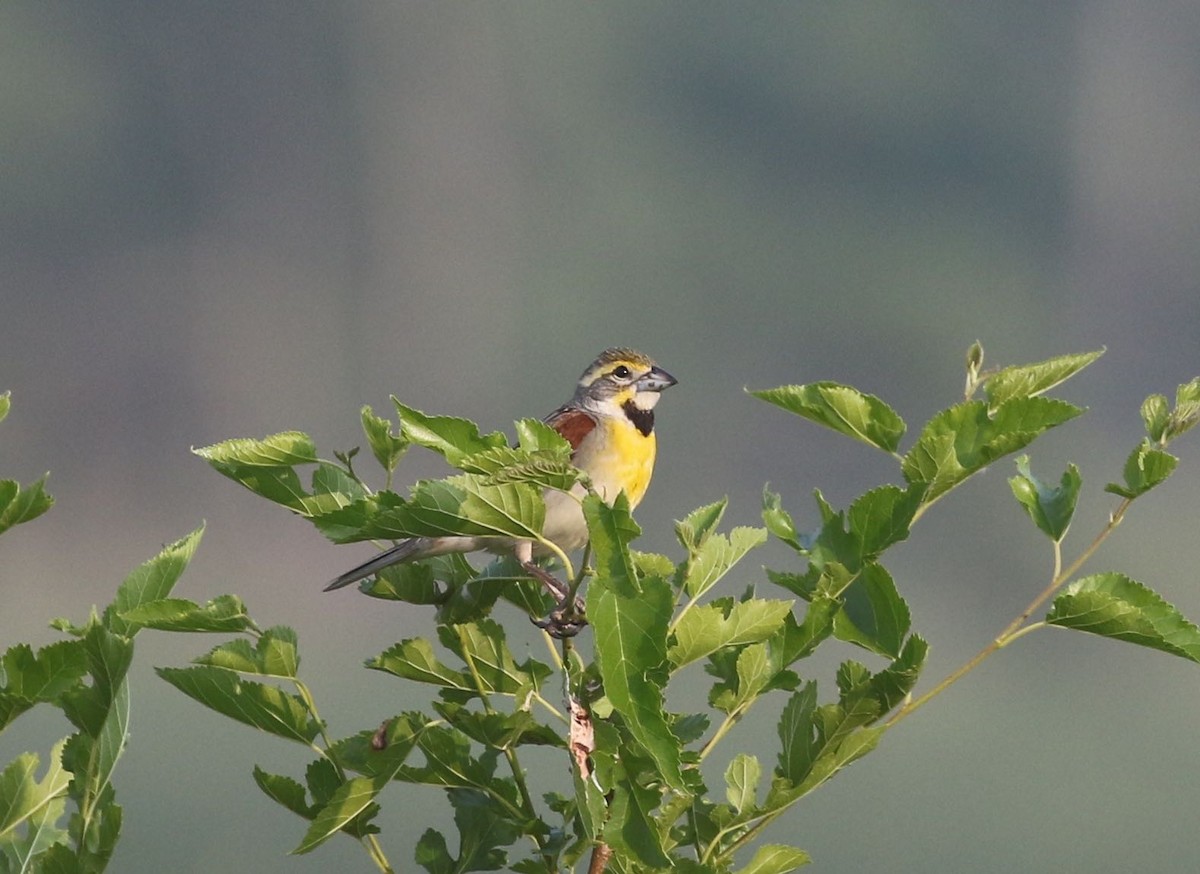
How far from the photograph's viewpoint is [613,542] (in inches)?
26.3

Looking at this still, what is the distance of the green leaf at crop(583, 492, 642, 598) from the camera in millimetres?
666

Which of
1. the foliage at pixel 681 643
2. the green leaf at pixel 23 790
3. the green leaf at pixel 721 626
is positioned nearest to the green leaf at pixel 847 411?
the foliage at pixel 681 643

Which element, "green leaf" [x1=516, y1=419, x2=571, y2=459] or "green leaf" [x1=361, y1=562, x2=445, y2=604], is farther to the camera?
"green leaf" [x1=361, y1=562, x2=445, y2=604]

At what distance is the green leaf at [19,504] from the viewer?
0.82m

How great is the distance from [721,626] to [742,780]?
4.4 inches

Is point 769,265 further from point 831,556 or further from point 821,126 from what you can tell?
point 831,556

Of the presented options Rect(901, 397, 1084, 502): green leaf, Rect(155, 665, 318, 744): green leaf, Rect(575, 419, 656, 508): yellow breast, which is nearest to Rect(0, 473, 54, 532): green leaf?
Rect(155, 665, 318, 744): green leaf

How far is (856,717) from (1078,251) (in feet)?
81.3

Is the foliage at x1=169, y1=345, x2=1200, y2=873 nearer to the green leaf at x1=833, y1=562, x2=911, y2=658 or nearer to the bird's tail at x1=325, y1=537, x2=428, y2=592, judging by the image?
the green leaf at x1=833, y1=562, x2=911, y2=658

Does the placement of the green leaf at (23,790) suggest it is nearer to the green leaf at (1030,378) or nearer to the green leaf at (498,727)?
the green leaf at (498,727)

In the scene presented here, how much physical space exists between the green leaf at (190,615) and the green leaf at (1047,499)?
398 millimetres

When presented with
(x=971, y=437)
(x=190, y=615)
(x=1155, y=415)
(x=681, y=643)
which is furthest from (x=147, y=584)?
(x=1155, y=415)

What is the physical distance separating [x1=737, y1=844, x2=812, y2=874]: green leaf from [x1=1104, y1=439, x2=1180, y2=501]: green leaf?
23 cm

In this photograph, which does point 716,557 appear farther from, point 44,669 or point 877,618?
point 44,669
